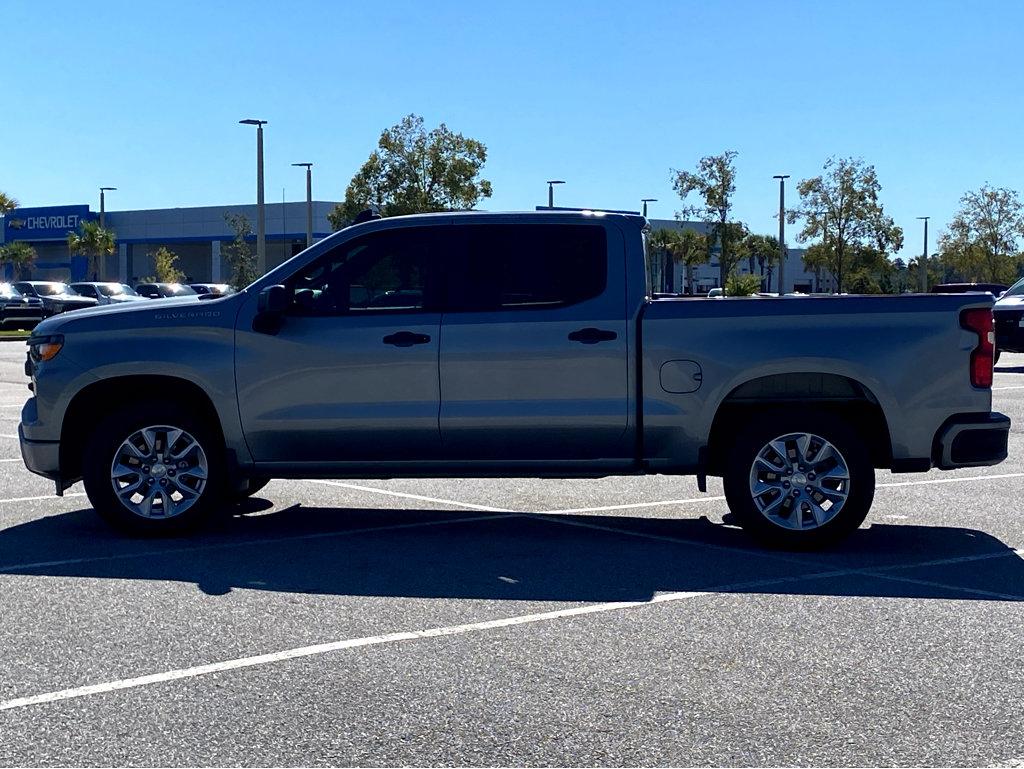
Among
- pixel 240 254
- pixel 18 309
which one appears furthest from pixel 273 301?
pixel 240 254

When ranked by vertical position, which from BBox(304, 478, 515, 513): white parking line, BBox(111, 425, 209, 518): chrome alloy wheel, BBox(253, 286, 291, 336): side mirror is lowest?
BBox(304, 478, 515, 513): white parking line

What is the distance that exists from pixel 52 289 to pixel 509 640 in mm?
45713

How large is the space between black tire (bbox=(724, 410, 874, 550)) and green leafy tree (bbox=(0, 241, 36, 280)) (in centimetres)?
8065

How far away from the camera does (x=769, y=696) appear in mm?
5070

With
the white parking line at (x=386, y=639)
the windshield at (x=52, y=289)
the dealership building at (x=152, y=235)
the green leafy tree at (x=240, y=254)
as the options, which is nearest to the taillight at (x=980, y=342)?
the white parking line at (x=386, y=639)

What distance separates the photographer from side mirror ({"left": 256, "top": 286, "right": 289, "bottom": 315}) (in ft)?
26.9

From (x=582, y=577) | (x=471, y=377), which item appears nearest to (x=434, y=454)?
(x=471, y=377)

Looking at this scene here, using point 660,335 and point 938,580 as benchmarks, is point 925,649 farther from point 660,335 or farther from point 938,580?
point 660,335

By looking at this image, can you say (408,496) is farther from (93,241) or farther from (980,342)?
(93,241)

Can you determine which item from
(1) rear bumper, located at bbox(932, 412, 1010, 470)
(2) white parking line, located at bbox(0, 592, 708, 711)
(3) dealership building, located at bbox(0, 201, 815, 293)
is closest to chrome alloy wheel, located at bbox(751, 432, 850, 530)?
(1) rear bumper, located at bbox(932, 412, 1010, 470)

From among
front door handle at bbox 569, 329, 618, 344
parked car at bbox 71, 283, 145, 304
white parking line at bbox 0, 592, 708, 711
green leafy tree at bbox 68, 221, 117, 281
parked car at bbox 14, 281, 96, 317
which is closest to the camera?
white parking line at bbox 0, 592, 708, 711

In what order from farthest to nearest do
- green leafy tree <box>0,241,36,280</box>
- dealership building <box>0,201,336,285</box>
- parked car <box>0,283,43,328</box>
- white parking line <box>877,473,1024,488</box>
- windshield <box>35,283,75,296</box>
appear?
green leafy tree <box>0,241,36,280</box> → dealership building <box>0,201,336,285</box> → windshield <box>35,283,75,296</box> → parked car <box>0,283,43,328</box> → white parking line <box>877,473,1024,488</box>

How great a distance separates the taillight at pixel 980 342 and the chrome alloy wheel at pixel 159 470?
4679mm

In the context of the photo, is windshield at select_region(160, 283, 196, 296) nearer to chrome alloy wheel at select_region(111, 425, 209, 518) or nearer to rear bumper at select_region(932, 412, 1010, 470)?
chrome alloy wheel at select_region(111, 425, 209, 518)
